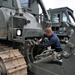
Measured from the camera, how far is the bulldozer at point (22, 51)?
138 inches

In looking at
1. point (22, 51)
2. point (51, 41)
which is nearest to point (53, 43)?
point (51, 41)

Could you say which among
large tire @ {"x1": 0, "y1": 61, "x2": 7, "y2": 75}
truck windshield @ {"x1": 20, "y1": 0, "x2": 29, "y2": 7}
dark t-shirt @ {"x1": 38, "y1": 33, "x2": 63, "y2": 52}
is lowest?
large tire @ {"x1": 0, "y1": 61, "x2": 7, "y2": 75}

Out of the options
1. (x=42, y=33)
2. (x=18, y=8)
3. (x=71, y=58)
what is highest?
(x=18, y=8)

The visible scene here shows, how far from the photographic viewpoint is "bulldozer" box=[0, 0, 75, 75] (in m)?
3.50

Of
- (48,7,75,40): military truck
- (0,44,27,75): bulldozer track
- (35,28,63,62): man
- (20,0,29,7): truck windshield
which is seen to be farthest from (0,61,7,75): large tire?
(48,7,75,40): military truck

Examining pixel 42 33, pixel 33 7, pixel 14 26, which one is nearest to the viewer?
pixel 14 26

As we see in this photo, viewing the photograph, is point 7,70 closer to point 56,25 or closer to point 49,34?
point 49,34

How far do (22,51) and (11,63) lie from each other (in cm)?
60

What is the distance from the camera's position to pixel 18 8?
436 centimetres

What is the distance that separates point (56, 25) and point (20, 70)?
276 inches

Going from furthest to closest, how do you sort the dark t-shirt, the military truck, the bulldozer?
the military truck < the dark t-shirt < the bulldozer

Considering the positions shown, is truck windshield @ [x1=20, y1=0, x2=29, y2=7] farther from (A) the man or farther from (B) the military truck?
(B) the military truck

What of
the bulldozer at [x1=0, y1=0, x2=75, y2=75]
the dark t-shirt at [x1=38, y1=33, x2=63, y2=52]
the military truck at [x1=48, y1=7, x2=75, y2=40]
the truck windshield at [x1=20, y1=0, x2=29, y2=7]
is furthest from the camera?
the military truck at [x1=48, y1=7, x2=75, y2=40]

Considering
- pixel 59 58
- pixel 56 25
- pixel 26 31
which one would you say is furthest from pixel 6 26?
pixel 56 25
